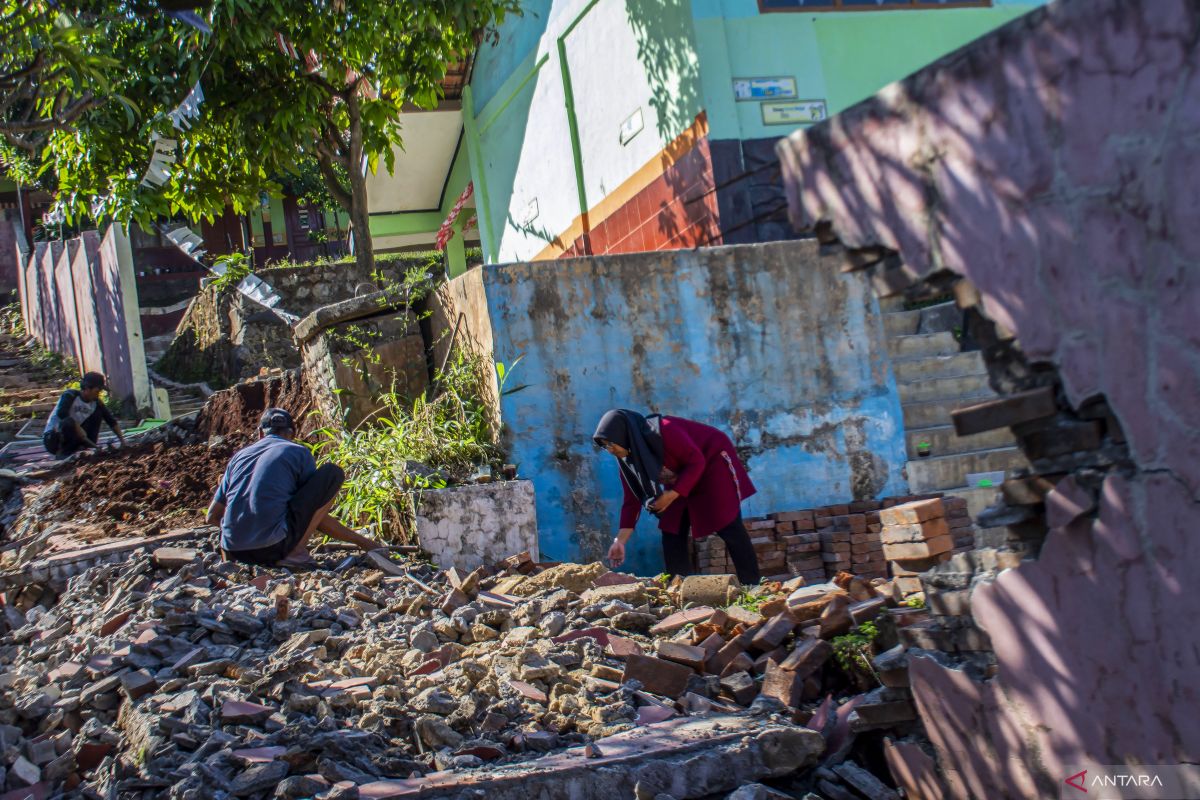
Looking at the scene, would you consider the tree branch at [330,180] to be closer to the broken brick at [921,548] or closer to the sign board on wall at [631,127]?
the sign board on wall at [631,127]

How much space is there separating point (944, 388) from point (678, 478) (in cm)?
278

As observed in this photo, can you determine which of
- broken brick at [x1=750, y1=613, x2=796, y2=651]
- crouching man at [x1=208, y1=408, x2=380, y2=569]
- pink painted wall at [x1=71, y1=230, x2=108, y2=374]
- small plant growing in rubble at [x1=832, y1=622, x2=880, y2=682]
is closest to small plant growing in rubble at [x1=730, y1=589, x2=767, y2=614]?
broken brick at [x1=750, y1=613, x2=796, y2=651]

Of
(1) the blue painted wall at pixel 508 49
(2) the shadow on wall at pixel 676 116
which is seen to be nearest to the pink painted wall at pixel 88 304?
(1) the blue painted wall at pixel 508 49

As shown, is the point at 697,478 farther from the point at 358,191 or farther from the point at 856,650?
the point at 358,191

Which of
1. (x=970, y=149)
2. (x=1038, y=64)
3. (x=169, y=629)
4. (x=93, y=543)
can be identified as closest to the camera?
(x=1038, y=64)

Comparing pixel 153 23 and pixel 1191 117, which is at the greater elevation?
pixel 153 23

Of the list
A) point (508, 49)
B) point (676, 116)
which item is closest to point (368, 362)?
point (676, 116)

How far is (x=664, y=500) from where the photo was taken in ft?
20.4

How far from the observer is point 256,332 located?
13.9 m

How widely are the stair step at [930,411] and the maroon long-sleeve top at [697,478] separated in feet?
6.13

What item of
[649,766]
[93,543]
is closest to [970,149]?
[649,766]

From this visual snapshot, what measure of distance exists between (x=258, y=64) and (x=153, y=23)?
938mm

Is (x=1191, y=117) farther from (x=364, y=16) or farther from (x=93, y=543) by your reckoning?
(x=364, y=16)

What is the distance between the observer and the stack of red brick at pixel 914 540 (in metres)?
4.60
